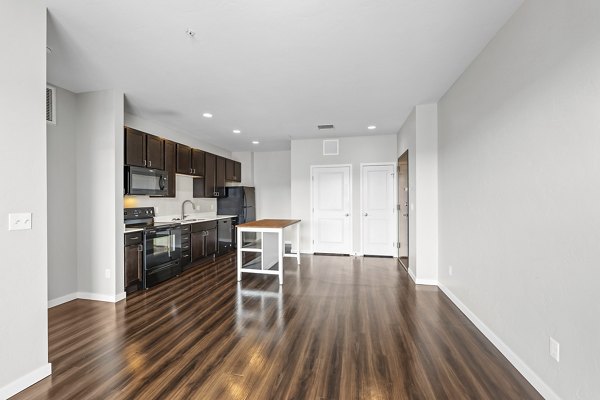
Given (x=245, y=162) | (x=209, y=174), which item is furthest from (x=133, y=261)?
(x=245, y=162)

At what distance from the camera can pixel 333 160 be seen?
237 inches

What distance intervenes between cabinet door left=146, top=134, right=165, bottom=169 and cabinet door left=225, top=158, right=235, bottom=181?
2204mm

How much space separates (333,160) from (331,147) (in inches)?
11.9

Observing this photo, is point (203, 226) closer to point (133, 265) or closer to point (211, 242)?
point (211, 242)

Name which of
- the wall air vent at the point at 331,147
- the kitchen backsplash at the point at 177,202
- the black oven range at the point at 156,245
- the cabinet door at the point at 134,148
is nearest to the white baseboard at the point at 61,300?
the black oven range at the point at 156,245

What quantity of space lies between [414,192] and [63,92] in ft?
16.4

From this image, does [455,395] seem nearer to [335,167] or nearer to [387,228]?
[387,228]

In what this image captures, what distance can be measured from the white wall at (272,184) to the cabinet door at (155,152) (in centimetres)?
354

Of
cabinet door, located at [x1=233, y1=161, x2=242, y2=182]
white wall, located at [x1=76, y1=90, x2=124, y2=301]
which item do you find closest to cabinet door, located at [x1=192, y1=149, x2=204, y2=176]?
cabinet door, located at [x1=233, y1=161, x2=242, y2=182]

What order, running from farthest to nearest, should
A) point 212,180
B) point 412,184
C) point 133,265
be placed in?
point 212,180 < point 412,184 < point 133,265

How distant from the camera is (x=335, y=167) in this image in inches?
237

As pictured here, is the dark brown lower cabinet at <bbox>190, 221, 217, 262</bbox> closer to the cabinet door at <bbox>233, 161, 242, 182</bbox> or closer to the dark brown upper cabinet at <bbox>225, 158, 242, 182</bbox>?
the dark brown upper cabinet at <bbox>225, 158, 242, 182</bbox>

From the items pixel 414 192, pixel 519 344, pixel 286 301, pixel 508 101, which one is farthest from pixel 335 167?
pixel 519 344

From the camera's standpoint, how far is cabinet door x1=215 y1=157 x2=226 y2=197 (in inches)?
245
